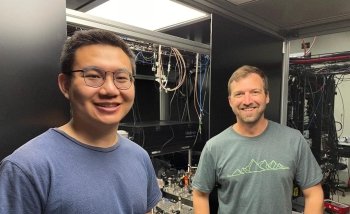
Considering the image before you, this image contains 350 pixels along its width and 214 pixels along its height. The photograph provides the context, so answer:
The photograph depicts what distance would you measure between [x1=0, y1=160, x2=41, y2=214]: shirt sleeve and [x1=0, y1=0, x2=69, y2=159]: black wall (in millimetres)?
242

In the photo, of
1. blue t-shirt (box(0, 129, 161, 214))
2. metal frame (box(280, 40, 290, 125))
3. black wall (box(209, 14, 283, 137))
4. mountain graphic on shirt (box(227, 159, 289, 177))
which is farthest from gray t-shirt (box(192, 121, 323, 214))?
metal frame (box(280, 40, 290, 125))

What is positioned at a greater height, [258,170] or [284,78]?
[284,78]

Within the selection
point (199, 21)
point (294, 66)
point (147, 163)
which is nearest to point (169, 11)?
point (199, 21)

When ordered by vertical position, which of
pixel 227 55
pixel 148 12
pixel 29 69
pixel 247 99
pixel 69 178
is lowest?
pixel 69 178

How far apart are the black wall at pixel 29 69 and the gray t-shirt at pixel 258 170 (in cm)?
90

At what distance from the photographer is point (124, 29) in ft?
3.91

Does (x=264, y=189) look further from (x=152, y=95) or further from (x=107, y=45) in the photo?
(x=152, y=95)

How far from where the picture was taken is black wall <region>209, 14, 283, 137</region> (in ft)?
5.04

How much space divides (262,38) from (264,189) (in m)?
1.21

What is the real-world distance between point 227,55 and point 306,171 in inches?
34.9

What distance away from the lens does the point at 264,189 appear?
1.27m

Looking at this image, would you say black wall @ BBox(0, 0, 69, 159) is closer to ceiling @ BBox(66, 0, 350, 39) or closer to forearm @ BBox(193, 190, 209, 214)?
ceiling @ BBox(66, 0, 350, 39)

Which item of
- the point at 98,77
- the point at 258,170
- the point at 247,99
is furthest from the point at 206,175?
the point at 98,77

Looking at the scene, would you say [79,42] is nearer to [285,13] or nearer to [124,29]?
[124,29]
